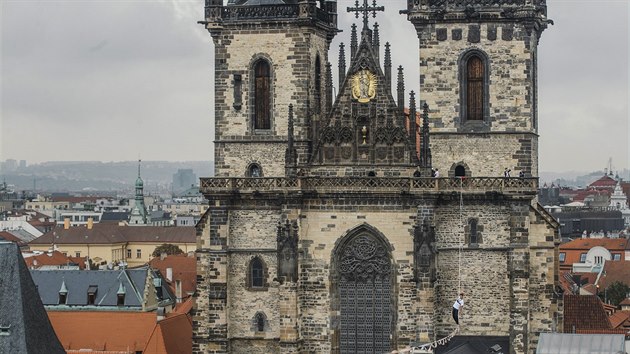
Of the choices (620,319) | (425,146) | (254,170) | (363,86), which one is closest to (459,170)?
(425,146)

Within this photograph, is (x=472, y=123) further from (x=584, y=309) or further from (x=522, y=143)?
(x=584, y=309)

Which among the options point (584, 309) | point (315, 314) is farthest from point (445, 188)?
point (584, 309)

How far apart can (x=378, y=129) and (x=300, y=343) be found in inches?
383

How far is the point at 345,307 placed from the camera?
225 ft

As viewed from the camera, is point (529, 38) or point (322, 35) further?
point (322, 35)

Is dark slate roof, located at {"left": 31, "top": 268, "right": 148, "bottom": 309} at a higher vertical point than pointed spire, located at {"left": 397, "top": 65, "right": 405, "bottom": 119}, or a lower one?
lower

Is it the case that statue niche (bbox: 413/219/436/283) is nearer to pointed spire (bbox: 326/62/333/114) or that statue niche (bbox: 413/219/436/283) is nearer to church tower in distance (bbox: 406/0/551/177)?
church tower in distance (bbox: 406/0/551/177)

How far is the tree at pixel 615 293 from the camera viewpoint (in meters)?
116

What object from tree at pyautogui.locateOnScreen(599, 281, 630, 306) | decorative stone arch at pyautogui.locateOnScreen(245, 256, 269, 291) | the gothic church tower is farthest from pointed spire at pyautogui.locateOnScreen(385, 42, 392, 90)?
tree at pyautogui.locateOnScreen(599, 281, 630, 306)

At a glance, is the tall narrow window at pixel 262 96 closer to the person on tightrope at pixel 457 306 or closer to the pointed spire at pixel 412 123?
the pointed spire at pixel 412 123

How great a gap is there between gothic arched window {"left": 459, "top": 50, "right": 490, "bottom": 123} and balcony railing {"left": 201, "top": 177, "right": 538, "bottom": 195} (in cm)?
305

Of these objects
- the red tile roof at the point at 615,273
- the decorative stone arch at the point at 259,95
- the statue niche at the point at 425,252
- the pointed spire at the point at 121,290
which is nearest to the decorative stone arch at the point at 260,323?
the statue niche at the point at 425,252

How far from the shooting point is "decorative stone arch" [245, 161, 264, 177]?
70.5 metres

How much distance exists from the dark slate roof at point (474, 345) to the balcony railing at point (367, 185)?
6.13 meters
